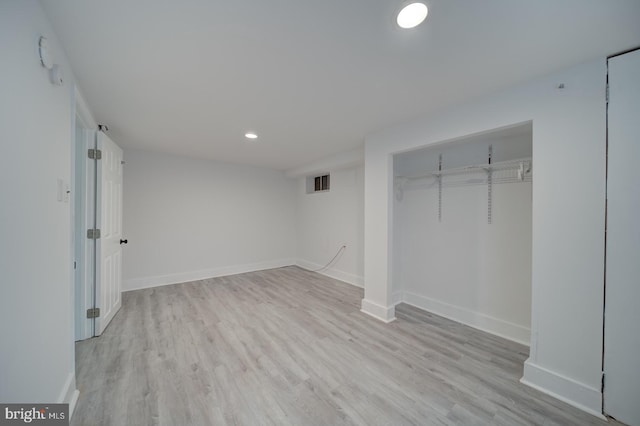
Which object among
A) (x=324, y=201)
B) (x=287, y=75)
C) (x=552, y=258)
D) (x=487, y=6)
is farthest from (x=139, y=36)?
(x=324, y=201)

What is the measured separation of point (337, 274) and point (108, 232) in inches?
138

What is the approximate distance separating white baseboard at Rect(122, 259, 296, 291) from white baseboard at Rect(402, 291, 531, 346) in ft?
10.1

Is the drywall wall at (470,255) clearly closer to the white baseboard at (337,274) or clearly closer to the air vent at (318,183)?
the white baseboard at (337,274)

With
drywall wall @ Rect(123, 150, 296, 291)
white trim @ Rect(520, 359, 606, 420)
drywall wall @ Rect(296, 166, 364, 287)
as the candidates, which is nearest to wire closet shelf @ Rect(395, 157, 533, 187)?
drywall wall @ Rect(296, 166, 364, 287)

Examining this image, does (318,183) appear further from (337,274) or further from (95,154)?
Result: (95,154)

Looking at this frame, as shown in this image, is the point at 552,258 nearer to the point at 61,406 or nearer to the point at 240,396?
the point at 240,396

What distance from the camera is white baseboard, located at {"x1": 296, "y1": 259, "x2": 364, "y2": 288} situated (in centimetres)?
410

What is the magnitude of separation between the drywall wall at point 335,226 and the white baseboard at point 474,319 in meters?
1.07

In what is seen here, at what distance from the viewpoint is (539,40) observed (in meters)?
1.34

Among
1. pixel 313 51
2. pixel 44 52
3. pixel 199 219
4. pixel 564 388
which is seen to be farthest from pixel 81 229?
pixel 564 388

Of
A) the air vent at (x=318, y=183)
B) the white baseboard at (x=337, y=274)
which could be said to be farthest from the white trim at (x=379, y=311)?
the air vent at (x=318, y=183)

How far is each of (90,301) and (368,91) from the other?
11.3 ft

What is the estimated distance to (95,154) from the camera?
2373 mm

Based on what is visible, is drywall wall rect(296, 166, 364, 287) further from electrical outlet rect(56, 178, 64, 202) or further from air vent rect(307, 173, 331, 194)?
electrical outlet rect(56, 178, 64, 202)
